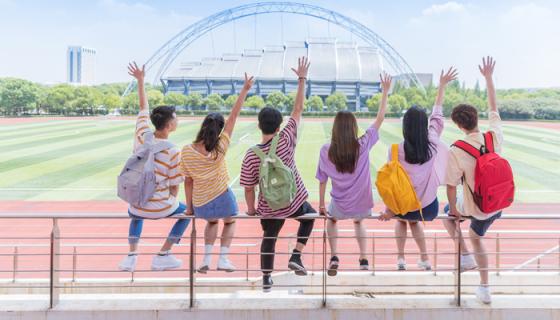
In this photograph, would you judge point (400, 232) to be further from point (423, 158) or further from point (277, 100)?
point (277, 100)

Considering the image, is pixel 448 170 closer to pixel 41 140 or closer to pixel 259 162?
pixel 259 162

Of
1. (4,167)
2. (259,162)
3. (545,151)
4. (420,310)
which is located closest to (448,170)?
(420,310)

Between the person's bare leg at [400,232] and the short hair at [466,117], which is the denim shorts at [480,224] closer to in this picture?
the person's bare leg at [400,232]

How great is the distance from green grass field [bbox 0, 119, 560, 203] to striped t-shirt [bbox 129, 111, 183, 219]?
14681mm

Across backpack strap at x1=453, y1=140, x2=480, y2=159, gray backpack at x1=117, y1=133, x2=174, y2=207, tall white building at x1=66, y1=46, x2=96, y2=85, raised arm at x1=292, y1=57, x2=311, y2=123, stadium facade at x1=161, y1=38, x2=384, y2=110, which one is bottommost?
gray backpack at x1=117, y1=133, x2=174, y2=207

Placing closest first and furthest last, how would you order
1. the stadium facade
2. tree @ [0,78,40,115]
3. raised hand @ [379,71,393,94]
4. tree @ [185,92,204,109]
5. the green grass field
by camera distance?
raised hand @ [379,71,393,94]
the green grass field
tree @ [0,78,40,115]
tree @ [185,92,204,109]
the stadium facade

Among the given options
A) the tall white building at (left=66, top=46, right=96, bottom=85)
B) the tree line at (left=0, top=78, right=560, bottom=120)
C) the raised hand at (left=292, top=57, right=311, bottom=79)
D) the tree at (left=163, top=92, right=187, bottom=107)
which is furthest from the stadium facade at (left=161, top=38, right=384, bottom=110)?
the raised hand at (left=292, top=57, right=311, bottom=79)

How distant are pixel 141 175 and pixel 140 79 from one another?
3.07 feet

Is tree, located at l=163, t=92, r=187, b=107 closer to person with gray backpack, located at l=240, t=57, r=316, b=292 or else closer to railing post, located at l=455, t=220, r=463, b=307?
person with gray backpack, located at l=240, t=57, r=316, b=292

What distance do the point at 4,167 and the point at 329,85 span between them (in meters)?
76.2

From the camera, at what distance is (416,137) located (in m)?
3.97

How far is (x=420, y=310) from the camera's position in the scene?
12.3 ft

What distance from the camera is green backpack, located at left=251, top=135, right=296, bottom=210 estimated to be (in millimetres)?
3846

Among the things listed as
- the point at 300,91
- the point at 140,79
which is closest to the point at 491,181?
the point at 300,91
